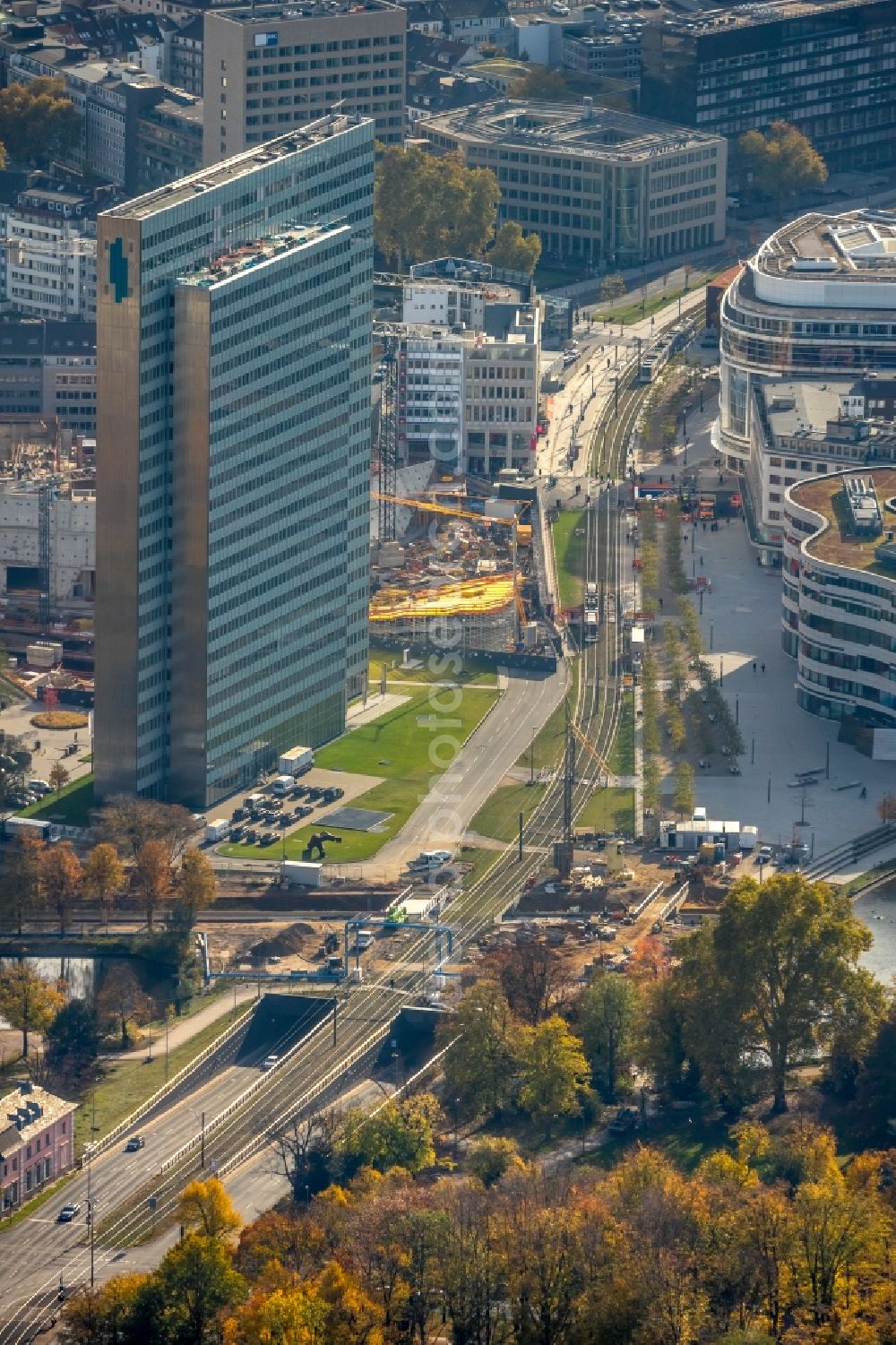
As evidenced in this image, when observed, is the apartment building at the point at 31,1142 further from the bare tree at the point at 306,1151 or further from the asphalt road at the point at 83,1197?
the bare tree at the point at 306,1151

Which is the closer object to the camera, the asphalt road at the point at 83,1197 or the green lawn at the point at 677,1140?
the asphalt road at the point at 83,1197

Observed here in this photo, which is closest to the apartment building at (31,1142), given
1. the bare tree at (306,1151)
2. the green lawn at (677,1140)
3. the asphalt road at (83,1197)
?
the asphalt road at (83,1197)

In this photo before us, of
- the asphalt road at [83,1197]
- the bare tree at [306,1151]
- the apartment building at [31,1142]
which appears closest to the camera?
the asphalt road at [83,1197]

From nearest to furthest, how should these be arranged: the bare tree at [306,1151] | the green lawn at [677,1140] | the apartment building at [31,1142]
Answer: the apartment building at [31,1142] → the bare tree at [306,1151] → the green lawn at [677,1140]

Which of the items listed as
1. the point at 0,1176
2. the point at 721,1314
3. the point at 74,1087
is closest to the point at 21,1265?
the point at 0,1176

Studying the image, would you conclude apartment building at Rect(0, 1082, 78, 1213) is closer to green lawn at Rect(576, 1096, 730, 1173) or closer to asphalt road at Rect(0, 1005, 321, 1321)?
asphalt road at Rect(0, 1005, 321, 1321)

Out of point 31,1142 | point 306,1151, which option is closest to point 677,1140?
point 306,1151

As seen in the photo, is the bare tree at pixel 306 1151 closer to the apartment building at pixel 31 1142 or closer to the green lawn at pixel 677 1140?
the apartment building at pixel 31 1142

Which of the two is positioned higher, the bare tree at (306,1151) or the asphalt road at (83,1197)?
the bare tree at (306,1151)

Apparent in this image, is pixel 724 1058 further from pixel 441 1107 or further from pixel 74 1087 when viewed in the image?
pixel 74 1087

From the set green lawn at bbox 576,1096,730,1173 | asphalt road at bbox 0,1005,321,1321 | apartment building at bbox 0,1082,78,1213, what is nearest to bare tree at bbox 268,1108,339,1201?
asphalt road at bbox 0,1005,321,1321

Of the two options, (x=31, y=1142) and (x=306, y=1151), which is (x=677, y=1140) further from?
(x=31, y=1142)
